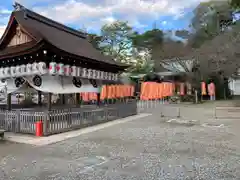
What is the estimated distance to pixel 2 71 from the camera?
42.1 feet

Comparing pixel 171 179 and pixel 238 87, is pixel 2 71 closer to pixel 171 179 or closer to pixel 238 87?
pixel 171 179

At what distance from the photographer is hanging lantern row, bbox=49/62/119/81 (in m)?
11.1

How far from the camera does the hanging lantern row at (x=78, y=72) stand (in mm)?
11073

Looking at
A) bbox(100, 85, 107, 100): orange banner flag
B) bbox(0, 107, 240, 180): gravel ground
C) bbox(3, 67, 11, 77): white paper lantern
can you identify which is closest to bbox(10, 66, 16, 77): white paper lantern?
bbox(3, 67, 11, 77): white paper lantern

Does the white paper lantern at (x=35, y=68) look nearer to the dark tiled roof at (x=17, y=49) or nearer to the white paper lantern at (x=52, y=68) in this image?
the white paper lantern at (x=52, y=68)

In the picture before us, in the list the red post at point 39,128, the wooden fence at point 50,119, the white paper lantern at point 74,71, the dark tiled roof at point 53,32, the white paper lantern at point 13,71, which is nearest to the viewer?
the red post at point 39,128

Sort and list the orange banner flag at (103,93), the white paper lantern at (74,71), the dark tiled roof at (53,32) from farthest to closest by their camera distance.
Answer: the orange banner flag at (103,93) → the white paper lantern at (74,71) → the dark tiled roof at (53,32)

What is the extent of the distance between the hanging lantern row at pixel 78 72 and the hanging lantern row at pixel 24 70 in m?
0.38

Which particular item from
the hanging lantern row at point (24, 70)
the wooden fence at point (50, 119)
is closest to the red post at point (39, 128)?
the wooden fence at point (50, 119)

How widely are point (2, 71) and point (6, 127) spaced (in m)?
3.08

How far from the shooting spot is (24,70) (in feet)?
38.1

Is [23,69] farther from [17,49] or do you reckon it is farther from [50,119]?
[50,119]

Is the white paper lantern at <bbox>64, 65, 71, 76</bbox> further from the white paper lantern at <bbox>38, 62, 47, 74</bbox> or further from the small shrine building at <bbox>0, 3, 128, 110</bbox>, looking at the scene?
the white paper lantern at <bbox>38, 62, 47, 74</bbox>

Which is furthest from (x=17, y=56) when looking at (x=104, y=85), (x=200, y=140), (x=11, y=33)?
(x=200, y=140)
